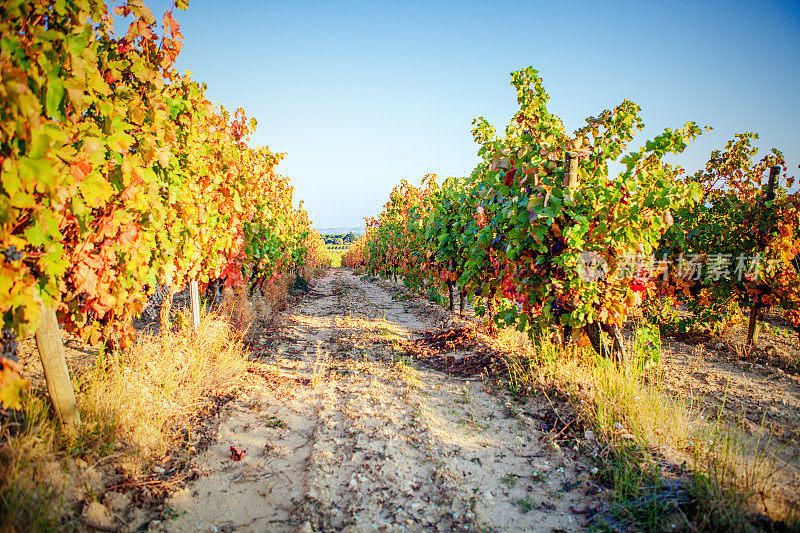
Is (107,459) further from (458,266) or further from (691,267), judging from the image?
(691,267)

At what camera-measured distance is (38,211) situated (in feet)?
6.60

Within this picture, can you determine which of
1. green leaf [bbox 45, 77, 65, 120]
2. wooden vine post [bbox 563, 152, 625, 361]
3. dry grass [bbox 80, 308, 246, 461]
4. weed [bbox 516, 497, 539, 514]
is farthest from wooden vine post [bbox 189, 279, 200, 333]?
wooden vine post [bbox 563, 152, 625, 361]

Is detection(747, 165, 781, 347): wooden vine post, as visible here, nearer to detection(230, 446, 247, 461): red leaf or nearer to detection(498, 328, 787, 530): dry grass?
detection(498, 328, 787, 530): dry grass

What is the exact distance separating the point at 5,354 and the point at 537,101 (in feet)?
17.3

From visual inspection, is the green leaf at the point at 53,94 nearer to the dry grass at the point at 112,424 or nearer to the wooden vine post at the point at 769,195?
the dry grass at the point at 112,424

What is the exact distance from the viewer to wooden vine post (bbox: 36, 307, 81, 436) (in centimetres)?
247

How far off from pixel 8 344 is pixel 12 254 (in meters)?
0.63

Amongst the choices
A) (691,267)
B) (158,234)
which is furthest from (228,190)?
(691,267)

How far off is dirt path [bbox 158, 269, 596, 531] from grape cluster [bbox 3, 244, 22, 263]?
1663 millimetres

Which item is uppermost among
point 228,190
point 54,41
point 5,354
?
point 54,41

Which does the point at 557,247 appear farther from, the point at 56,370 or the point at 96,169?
the point at 56,370

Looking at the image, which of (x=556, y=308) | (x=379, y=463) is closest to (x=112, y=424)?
(x=379, y=463)

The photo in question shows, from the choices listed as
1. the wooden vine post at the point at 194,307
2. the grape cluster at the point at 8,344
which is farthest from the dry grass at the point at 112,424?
the grape cluster at the point at 8,344

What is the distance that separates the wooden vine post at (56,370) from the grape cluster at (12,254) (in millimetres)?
675
